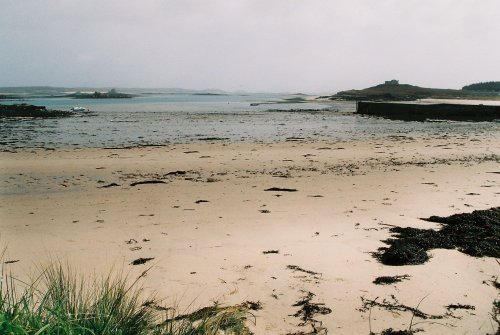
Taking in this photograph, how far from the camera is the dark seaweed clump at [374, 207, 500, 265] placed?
4.53 meters

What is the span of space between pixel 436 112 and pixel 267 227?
2947cm

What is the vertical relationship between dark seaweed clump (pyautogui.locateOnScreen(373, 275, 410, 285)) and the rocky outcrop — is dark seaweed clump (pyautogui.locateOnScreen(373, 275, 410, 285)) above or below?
below

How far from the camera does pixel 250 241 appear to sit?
5191 mm

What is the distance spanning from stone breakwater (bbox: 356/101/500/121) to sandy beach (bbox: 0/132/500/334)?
63.2ft

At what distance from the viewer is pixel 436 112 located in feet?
102

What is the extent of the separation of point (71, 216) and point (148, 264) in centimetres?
267

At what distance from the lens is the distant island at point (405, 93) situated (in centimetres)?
7194

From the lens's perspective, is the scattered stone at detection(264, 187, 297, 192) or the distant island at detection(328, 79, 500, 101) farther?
the distant island at detection(328, 79, 500, 101)

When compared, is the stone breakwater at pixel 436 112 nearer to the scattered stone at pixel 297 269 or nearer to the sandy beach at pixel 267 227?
the sandy beach at pixel 267 227

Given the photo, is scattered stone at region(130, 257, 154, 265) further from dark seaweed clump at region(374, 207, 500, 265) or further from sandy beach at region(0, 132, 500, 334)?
dark seaweed clump at region(374, 207, 500, 265)

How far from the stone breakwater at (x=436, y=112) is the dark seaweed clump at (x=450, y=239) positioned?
26.4m

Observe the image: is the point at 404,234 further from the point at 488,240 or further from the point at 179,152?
the point at 179,152

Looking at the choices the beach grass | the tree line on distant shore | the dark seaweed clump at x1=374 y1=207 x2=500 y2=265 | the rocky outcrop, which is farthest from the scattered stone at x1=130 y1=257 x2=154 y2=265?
the tree line on distant shore

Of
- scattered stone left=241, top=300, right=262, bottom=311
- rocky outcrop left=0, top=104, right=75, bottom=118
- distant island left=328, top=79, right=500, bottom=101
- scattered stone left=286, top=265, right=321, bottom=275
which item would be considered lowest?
scattered stone left=241, top=300, right=262, bottom=311
